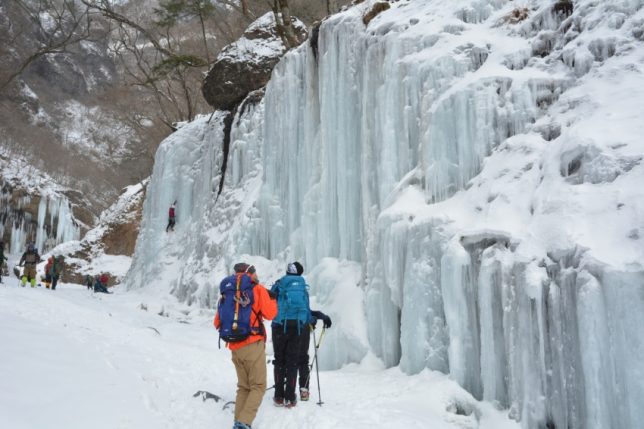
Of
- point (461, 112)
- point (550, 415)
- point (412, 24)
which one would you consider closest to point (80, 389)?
point (550, 415)

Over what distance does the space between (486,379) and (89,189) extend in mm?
42738

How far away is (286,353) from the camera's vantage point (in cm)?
492

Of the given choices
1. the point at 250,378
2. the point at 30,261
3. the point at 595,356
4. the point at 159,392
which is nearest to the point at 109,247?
the point at 30,261

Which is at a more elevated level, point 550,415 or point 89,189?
point 89,189

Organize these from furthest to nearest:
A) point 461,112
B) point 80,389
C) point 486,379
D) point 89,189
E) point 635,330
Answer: point 89,189 → point 461,112 → point 486,379 → point 80,389 → point 635,330

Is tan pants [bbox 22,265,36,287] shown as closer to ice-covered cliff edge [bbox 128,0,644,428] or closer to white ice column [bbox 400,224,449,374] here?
ice-covered cliff edge [bbox 128,0,644,428]

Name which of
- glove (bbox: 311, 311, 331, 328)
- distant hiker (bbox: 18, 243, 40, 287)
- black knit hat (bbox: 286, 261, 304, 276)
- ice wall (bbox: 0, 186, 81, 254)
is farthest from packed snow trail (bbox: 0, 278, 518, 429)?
ice wall (bbox: 0, 186, 81, 254)

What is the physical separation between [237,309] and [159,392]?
195cm

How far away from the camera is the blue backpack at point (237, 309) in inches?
168

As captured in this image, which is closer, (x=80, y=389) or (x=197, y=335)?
(x=80, y=389)

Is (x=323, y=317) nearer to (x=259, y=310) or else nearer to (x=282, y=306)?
(x=282, y=306)

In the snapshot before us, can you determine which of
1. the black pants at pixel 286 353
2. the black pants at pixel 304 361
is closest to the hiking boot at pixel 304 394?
the black pants at pixel 304 361

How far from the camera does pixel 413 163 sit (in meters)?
7.30

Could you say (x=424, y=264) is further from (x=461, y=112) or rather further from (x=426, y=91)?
(x=426, y=91)
